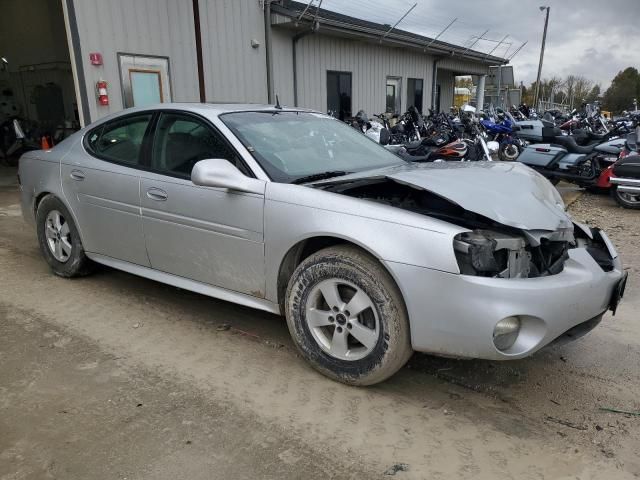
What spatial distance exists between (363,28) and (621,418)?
39.3ft

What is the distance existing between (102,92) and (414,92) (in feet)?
38.6

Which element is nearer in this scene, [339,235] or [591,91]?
[339,235]

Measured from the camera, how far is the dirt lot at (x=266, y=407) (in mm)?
2254

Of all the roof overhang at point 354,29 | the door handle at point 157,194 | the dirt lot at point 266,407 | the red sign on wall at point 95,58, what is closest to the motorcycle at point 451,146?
the door handle at point 157,194

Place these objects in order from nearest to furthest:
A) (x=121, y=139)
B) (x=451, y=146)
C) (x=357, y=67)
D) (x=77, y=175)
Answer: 1. (x=121, y=139)
2. (x=77, y=175)
3. (x=451, y=146)
4. (x=357, y=67)

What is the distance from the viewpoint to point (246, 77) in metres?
10.9

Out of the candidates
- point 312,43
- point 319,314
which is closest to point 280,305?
point 319,314

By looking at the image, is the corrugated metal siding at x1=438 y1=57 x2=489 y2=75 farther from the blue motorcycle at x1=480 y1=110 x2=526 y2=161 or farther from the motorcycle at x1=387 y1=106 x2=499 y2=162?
the motorcycle at x1=387 y1=106 x2=499 y2=162

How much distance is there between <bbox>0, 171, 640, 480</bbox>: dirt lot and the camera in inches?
88.7

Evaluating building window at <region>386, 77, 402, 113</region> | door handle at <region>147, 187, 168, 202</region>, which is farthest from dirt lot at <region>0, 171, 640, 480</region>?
building window at <region>386, 77, 402, 113</region>

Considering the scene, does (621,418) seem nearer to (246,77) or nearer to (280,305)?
(280,305)

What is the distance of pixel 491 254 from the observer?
98.3 inches

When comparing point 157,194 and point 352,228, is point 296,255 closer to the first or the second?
point 352,228

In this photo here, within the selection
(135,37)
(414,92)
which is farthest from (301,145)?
(414,92)
